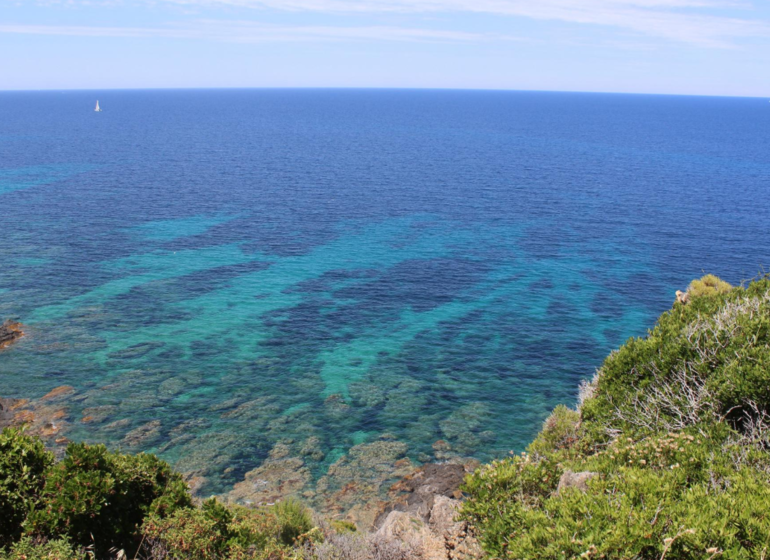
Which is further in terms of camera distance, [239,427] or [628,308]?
[628,308]

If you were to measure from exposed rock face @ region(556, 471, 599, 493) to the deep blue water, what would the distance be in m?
22.3

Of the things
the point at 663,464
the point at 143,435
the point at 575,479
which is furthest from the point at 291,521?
the point at 663,464

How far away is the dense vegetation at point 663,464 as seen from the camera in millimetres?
14844

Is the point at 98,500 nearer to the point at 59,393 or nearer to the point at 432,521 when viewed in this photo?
the point at 432,521

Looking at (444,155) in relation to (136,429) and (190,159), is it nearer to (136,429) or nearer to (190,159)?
(190,159)

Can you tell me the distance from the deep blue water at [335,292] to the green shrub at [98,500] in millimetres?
15665

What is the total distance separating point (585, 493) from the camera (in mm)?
17844

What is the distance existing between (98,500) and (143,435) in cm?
2389

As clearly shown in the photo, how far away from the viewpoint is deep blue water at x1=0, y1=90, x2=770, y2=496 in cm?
4759

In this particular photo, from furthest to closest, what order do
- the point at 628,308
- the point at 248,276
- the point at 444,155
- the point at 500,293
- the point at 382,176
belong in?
1. the point at 444,155
2. the point at 382,176
3. the point at 248,276
4. the point at 500,293
5. the point at 628,308

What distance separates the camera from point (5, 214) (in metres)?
100

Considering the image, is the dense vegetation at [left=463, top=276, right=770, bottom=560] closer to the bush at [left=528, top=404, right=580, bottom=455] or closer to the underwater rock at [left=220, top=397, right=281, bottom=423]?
the bush at [left=528, top=404, right=580, bottom=455]

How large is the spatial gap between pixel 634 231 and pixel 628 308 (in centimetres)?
3514

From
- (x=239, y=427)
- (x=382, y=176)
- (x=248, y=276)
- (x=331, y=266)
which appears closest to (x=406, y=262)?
(x=331, y=266)
